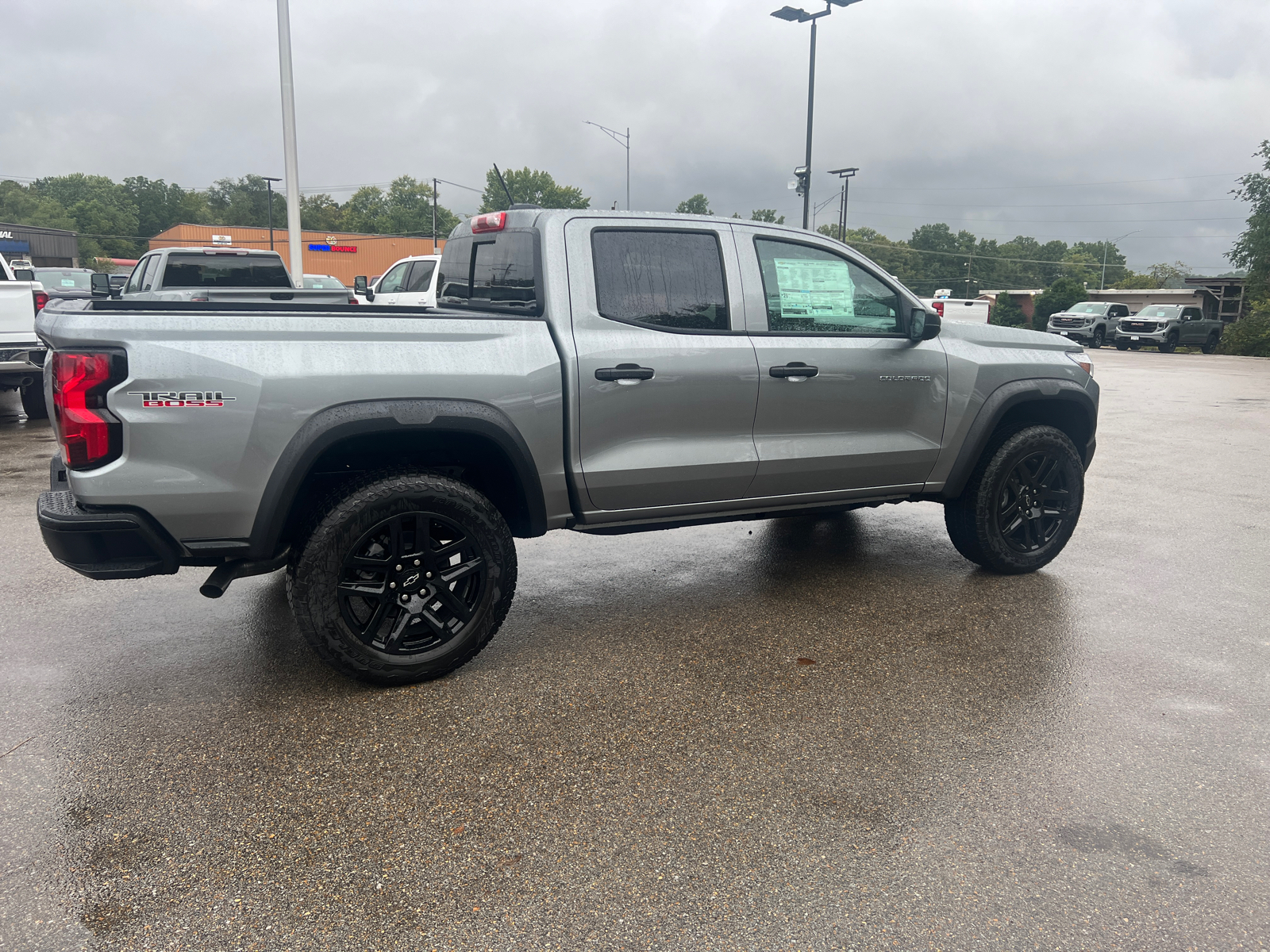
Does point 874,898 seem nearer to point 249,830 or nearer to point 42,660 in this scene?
point 249,830

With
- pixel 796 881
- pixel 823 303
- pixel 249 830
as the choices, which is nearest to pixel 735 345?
pixel 823 303

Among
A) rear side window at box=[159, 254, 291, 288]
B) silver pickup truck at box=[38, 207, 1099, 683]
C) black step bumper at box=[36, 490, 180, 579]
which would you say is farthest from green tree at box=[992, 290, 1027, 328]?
black step bumper at box=[36, 490, 180, 579]

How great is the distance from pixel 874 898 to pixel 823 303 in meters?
2.98

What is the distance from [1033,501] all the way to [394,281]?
14209 millimetres

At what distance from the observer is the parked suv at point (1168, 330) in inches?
1336

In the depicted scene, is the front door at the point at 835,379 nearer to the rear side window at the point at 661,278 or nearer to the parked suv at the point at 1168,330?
the rear side window at the point at 661,278

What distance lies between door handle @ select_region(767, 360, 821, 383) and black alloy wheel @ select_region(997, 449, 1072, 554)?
149 cm

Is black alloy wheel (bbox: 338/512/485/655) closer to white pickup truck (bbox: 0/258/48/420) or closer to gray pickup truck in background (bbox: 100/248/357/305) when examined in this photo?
white pickup truck (bbox: 0/258/48/420)

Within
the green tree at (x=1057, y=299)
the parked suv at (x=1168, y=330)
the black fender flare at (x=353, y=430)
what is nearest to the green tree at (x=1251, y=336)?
the parked suv at (x=1168, y=330)

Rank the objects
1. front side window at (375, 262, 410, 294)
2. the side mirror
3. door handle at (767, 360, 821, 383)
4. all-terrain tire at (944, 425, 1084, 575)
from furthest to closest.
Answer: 1. front side window at (375, 262, 410, 294)
2. all-terrain tire at (944, 425, 1084, 575)
3. the side mirror
4. door handle at (767, 360, 821, 383)

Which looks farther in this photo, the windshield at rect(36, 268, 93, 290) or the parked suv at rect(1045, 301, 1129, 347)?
the parked suv at rect(1045, 301, 1129, 347)

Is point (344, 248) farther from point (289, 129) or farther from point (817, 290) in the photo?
point (817, 290)

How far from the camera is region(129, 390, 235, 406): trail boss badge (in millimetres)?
3218

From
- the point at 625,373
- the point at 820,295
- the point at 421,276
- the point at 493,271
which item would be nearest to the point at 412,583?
the point at 625,373
